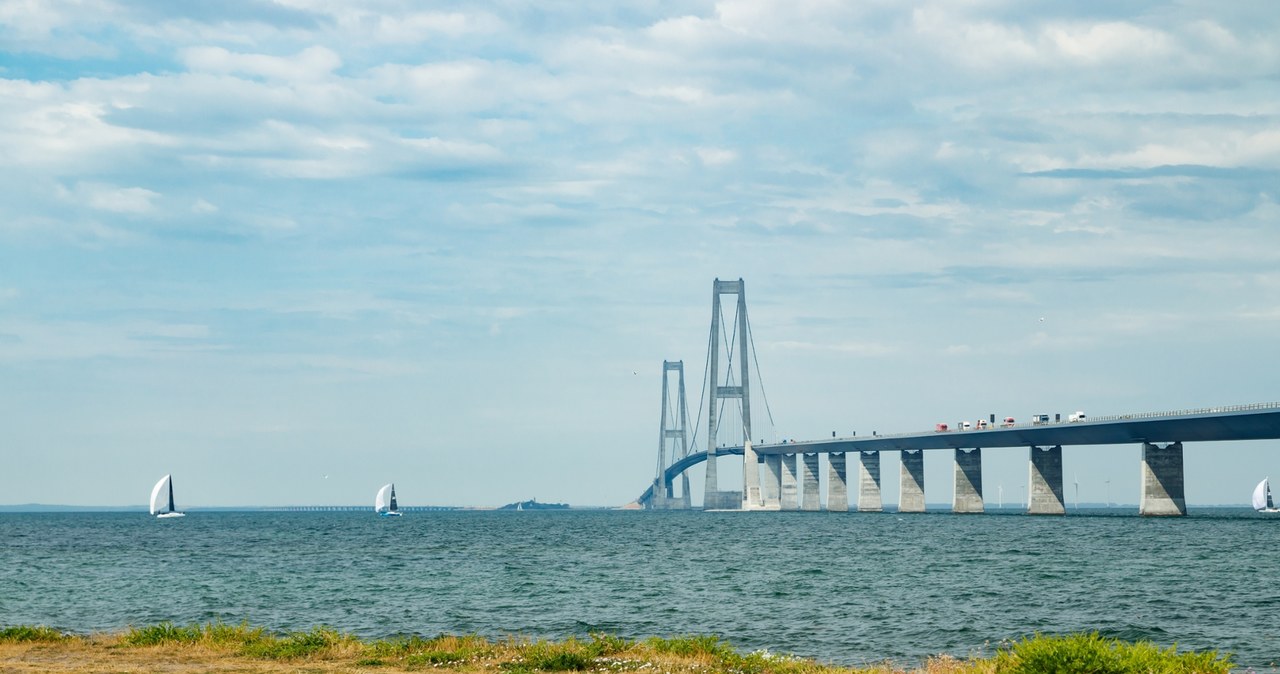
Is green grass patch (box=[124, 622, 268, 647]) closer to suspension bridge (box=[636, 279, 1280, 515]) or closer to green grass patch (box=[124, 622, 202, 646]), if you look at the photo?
green grass patch (box=[124, 622, 202, 646])

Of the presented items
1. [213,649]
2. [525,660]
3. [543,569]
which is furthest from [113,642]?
[543,569]

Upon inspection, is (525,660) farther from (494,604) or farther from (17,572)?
(17,572)

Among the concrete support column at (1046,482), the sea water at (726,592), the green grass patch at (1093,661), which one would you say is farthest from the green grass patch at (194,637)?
the concrete support column at (1046,482)

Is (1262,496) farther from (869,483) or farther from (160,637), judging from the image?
(160,637)

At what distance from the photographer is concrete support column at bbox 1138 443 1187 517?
132 meters

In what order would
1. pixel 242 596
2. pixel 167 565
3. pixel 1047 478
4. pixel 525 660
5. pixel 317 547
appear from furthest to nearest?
pixel 1047 478 → pixel 317 547 → pixel 167 565 → pixel 242 596 → pixel 525 660

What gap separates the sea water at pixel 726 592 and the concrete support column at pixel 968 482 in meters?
79.1

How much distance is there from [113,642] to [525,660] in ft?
35.3

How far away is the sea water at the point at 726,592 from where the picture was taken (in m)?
35.1

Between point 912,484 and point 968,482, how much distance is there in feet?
46.8

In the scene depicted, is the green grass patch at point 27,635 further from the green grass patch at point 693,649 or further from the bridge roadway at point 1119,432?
the bridge roadway at point 1119,432

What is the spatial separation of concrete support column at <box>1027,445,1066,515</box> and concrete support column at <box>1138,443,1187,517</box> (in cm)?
1374

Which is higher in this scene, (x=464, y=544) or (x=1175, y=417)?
(x=1175, y=417)

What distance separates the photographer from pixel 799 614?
39.1m
